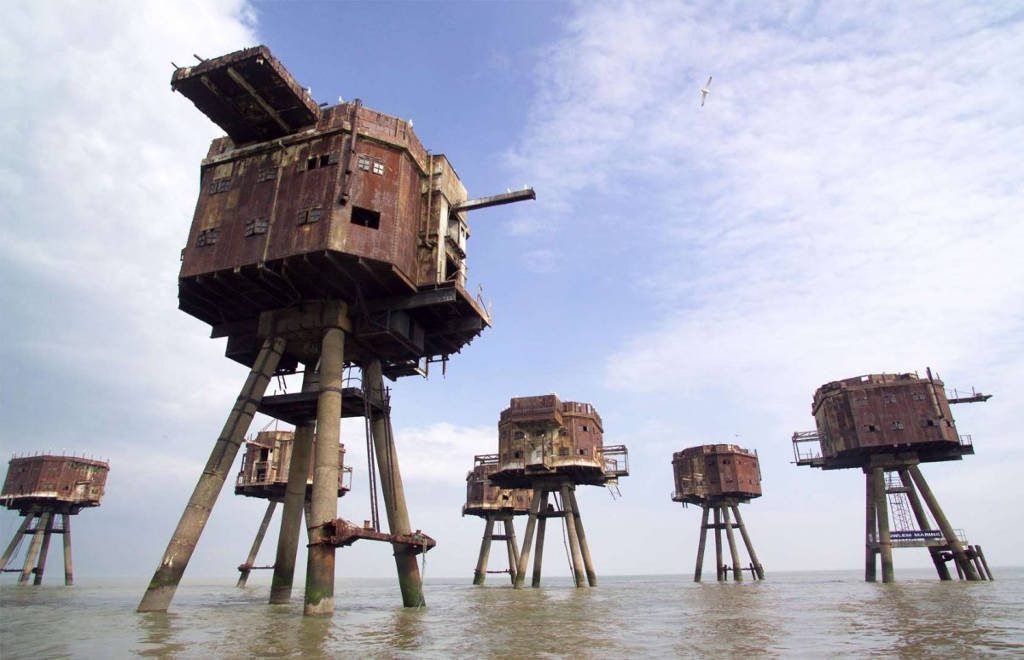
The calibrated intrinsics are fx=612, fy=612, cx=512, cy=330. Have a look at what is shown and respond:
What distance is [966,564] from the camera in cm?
3662

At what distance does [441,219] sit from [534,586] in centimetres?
2853

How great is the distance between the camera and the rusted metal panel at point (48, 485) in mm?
42188

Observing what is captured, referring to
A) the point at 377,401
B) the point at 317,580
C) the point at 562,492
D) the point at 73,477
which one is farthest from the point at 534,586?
the point at 73,477

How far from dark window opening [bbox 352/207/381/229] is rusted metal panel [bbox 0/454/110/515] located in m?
37.8

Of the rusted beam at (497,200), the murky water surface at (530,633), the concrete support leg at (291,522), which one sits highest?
the rusted beam at (497,200)

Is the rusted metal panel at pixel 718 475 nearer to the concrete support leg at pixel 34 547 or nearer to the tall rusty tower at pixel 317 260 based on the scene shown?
the tall rusty tower at pixel 317 260

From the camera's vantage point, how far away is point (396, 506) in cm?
1959

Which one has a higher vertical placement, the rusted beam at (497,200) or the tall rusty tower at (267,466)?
the rusted beam at (497,200)

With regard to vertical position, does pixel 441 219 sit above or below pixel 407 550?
above

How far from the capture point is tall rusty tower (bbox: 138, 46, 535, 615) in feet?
60.2

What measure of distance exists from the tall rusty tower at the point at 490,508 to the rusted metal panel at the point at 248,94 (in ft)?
110

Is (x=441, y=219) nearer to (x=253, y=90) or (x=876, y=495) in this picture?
(x=253, y=90)

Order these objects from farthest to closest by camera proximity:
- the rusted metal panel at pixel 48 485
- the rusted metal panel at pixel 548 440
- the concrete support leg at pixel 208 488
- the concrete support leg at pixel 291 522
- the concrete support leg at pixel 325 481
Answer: the rusted metal panel at pixel 48 485, the rusted metal panel at pixel 548 440, the concrete support leg at pixel 291 522, the concrete support leg at pixel 208 488, the concrete support leg at pixel 325 481

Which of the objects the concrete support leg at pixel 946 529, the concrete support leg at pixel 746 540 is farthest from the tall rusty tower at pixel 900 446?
the concrete support leg at pixel 746 540
